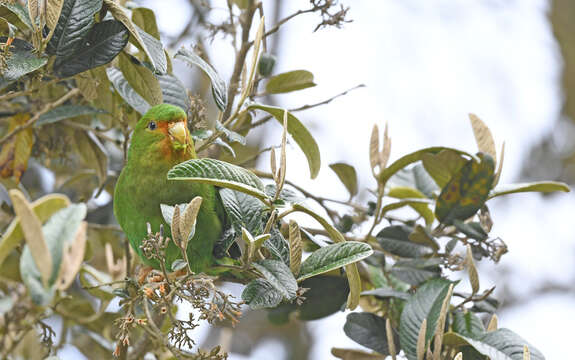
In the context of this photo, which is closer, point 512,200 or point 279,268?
point 279,268

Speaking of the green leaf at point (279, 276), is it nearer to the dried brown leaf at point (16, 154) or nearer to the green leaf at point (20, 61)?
the green leaf at point (20, 61)

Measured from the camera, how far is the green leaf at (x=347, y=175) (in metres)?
1.55

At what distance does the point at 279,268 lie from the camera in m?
0.97

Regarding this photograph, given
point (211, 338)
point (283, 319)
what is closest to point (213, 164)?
point (283, 319)

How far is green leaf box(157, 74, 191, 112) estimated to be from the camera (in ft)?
4.12

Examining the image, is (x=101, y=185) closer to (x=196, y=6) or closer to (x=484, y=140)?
(x=484, y=140)

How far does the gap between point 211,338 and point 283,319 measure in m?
1.74

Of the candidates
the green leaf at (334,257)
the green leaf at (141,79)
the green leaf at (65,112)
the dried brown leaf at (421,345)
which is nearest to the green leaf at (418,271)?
the dried brown leaf at (421,345)

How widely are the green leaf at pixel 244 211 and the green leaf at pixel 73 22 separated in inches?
14.1

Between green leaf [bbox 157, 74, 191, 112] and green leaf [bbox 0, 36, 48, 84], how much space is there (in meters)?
0.30

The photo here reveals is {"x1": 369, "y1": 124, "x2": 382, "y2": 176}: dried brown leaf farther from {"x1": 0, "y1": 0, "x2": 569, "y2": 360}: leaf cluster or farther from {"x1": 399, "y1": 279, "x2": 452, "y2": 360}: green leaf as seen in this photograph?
{"x1": 399, "y1": 279, "x2": 452, "y2": 360}: green leaf

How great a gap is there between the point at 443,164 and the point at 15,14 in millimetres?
931

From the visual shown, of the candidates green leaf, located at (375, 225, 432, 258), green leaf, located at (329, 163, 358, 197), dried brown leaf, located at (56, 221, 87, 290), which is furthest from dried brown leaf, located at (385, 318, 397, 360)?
dried brown leaf, located at (56, 221, 87, 290)

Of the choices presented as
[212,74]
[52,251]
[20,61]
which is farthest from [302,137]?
[52,251]
